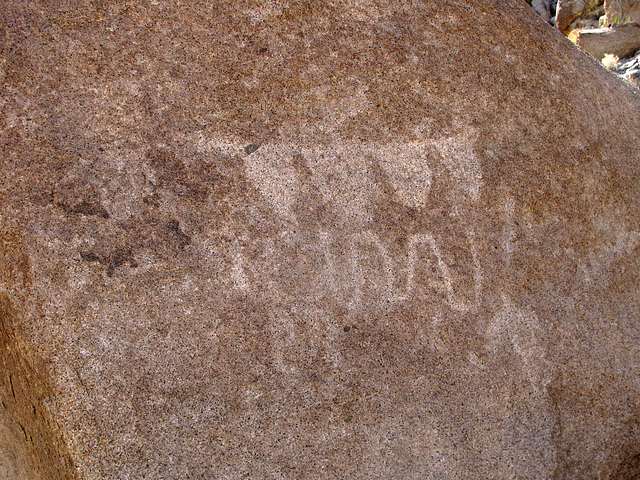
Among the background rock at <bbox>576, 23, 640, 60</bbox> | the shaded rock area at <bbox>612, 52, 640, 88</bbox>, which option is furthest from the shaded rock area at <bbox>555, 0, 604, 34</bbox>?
the shaded rock area at <bbox>612, 52, 640, 88</bbox>

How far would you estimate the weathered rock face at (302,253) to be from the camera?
1190mm

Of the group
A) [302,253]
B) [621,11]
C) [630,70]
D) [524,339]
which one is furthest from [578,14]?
[302,253]

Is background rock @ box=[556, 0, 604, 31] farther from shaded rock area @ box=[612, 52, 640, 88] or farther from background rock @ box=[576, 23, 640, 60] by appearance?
shaded rock area @ box=[612, 52, 640, 88]

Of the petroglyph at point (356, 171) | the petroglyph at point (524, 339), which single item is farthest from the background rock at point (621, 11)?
the petroglyph at point (524, 339)

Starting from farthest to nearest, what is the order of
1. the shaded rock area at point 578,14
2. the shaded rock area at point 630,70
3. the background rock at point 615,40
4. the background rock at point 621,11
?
the shaded rock area at point 578,14 → the background rock at point 621,11 → the background rock at point 615,40 → the shaded rock area at point 630,70

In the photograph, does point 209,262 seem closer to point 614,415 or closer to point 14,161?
point 14,161

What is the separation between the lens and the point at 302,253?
51.5 inches

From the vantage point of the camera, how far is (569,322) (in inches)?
56.0

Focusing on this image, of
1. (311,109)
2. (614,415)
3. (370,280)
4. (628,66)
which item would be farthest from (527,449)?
(628,66)

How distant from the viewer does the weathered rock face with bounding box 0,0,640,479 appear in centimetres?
119

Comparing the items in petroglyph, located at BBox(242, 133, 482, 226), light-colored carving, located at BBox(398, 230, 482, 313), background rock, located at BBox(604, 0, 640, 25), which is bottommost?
background rock, located at BBox(604, 0, 640, 25)

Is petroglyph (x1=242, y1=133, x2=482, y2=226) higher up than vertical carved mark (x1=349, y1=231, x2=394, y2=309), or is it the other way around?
petroglyph (x1=242, y1=133, x2=482, y2=226)

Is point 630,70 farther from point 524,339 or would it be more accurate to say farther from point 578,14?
point 524,339

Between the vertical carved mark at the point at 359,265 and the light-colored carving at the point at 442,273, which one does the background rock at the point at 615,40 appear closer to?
the light-colored carving at the point at 442,273
